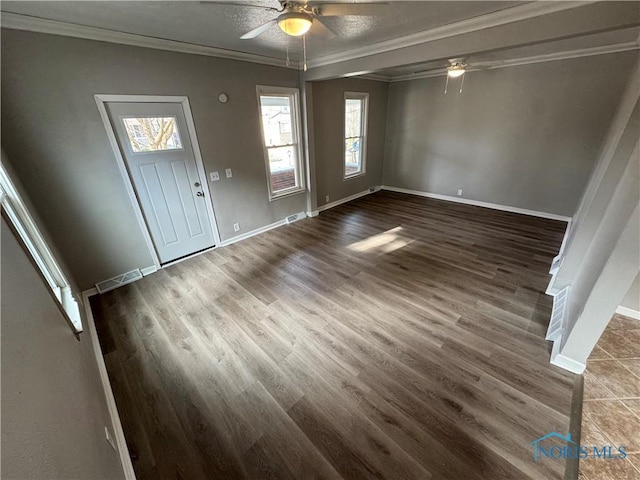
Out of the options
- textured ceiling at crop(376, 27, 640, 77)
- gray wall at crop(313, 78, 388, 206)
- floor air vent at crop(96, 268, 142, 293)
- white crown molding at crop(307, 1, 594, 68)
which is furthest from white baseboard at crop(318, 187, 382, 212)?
floor air vent at crop(96, 268, 142, 293)

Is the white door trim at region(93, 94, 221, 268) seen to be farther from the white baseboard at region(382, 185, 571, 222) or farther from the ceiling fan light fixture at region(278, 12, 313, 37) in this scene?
the white baseboard at region(382, 185, 571, 222)

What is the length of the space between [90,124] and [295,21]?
235cm

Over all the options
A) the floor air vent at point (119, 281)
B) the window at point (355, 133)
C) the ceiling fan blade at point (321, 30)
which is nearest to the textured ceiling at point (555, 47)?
the ceiling fan blade at point (321, 30)

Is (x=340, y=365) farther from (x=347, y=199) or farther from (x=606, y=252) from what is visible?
(x=347, y=199)

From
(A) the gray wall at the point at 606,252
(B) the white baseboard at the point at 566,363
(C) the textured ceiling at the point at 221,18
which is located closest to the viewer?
(A) the gray wall at the point at 606,252

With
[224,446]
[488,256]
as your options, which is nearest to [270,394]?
[224,446]

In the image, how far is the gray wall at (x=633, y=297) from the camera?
235 cm

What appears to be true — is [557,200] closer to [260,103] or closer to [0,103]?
[260,103]

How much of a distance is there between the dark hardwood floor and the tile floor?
0.14 meters

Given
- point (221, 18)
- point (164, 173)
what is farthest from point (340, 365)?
point (221, 18)

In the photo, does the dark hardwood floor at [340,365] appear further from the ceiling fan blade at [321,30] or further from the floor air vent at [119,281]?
the ceiling fan blade at [321,30]

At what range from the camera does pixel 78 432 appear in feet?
3.03

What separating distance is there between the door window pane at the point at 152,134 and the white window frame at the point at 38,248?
124 cm

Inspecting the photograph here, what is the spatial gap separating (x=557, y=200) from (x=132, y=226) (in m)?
6.74
